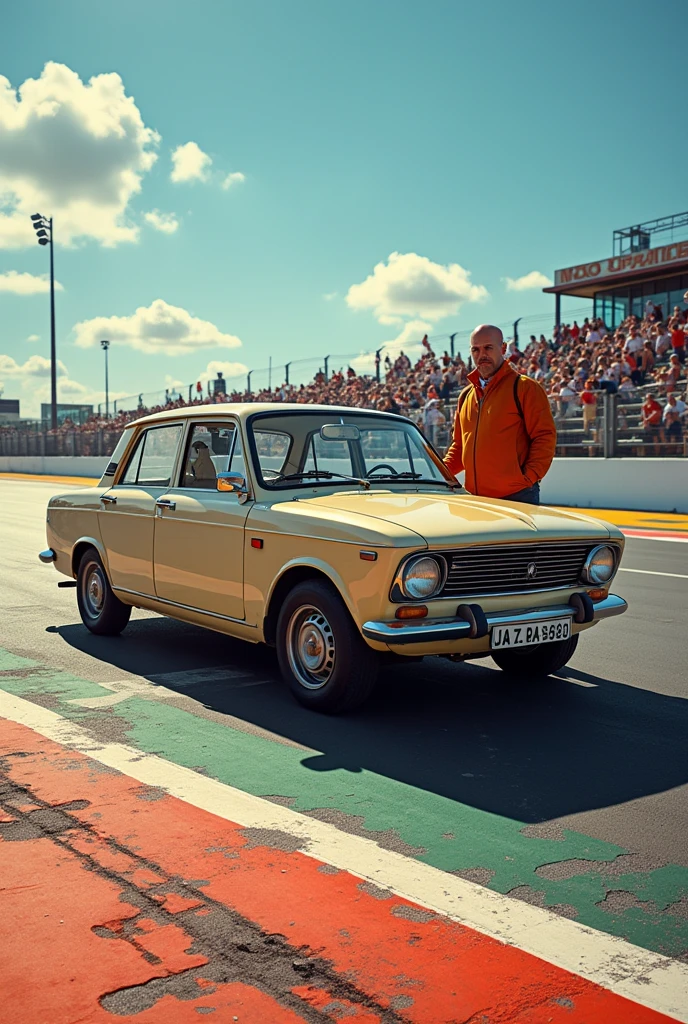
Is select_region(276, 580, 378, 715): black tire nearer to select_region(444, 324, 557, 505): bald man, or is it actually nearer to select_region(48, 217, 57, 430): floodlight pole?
select_region(444, 324, 557, 505): bald man

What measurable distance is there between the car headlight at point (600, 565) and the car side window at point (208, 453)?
6.76ft

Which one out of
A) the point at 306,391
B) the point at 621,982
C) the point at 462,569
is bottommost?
the point at 621,982

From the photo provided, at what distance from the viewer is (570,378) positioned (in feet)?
79.0

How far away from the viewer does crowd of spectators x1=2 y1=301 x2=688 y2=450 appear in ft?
66.4

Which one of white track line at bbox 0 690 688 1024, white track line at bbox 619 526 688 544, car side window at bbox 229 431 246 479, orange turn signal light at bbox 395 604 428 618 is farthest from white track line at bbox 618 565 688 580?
white track line at bbox 0 690 688 1024

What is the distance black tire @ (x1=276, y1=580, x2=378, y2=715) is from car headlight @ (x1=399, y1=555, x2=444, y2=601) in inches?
14.9

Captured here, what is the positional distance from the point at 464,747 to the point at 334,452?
2190mm

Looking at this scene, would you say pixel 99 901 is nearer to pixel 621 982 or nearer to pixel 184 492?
pixel 621 982

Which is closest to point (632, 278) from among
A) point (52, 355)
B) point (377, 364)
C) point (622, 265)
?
point (622, 265)

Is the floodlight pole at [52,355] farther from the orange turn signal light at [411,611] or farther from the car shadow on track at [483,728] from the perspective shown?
the orange turn signal light at [411,611]

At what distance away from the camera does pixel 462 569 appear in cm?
515

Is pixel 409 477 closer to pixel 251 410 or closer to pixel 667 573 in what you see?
pixel 251 410

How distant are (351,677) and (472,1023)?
2.66m

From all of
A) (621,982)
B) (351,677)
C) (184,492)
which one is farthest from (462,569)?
(621,982)
